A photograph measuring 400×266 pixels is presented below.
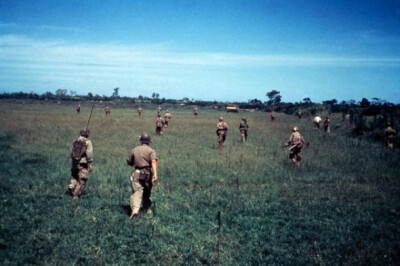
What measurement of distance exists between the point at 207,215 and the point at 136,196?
1830 mm

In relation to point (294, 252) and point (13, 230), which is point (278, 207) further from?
point (13, 230)

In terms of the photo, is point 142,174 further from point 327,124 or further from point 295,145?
point 327,124

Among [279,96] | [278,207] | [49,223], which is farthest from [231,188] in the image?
[279,96]

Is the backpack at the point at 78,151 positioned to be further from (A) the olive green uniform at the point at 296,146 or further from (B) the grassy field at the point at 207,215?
(A) the olive green uniform at the point at 296,146

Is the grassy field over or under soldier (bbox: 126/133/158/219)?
under

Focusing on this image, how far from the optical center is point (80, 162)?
9859 mm

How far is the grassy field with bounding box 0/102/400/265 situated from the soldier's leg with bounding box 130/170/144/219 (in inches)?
9.8

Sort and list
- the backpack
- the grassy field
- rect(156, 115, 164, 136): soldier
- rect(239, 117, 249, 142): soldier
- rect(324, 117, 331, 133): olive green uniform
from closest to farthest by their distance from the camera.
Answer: the grassy field, the backpack, rect(239, 117, 249, 142): soldier, rect(156, 115, 164, 136): soldier, rect(324, 117, 331, 133): olive green uniform

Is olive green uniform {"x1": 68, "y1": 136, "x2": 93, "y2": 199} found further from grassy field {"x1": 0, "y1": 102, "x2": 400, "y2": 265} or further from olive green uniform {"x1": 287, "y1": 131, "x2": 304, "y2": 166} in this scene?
olive green uniform {"x1": 287, "y1": 131, "x2": 304, "y2": 166}

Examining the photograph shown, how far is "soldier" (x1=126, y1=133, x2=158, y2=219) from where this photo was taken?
28.2 feet

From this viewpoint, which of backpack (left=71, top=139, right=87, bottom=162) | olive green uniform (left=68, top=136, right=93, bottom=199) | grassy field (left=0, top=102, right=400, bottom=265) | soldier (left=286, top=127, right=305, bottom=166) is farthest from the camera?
soldier (left=286, top=127, right=305, bottom=166)

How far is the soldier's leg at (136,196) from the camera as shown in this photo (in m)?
8.52

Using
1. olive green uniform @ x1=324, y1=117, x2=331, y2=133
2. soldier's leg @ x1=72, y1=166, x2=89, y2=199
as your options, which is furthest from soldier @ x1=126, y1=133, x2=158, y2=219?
olive green uniform @ x1=324, y1=117, x2=331, y2=133

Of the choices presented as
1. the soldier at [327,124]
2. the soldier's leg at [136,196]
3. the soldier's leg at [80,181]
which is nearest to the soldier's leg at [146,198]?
the soldier's leg at [136,196]
